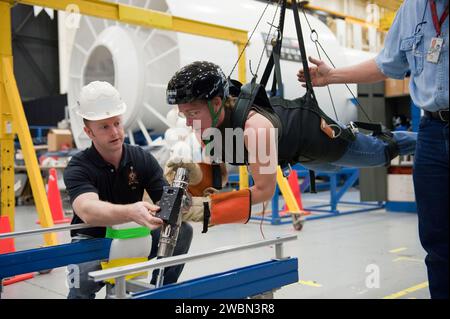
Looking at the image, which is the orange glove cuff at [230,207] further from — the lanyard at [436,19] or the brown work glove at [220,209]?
the lanyard at [436,19]

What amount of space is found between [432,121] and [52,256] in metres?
1.97

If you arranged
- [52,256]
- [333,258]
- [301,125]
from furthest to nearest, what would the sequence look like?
[333,258], [52,256], [301,125]

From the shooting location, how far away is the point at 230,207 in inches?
77.9

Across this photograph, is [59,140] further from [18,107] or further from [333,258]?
[333,258]

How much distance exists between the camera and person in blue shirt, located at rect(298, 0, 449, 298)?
1563 millimetres

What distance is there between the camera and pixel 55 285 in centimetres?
372

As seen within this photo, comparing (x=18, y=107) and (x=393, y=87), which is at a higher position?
(x=393, y=87)

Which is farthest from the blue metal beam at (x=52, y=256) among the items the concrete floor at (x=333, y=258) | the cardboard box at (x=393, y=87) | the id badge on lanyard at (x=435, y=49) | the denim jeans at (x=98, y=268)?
the cardboard box at (x=393, y=87)

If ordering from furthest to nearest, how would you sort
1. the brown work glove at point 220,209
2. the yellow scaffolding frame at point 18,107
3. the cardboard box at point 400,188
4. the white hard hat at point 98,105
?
1. the cardboard box at point 400,188
2. the yellow scaffolding frame at point 18,107
3. the white hard hat at point 98,105
4. the brown work glove at point 220,209

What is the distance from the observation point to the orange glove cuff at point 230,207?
1.96 m

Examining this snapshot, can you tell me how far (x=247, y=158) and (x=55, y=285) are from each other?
7.61ft

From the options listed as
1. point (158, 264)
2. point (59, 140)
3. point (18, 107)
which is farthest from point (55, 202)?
point (158, 264)
